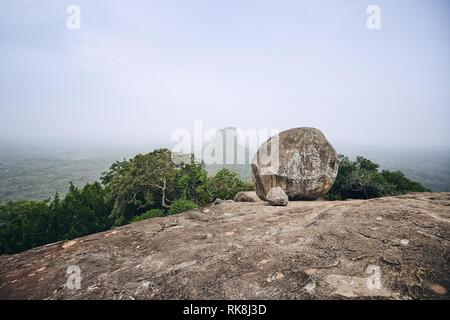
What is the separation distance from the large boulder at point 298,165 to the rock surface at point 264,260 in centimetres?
476

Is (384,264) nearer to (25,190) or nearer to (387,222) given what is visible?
(387,222)

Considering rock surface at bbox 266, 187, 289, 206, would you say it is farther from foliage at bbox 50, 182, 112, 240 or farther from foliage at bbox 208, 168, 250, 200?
foliage at bbox 50, 182, 112, 240

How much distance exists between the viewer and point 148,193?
22.6 m

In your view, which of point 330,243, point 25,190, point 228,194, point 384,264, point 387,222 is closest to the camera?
point 384,264

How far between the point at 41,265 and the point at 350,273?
8.42 meters

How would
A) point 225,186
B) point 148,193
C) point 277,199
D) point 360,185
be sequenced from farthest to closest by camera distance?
point 225,186
point 148,193
point 360,185
point 277,199

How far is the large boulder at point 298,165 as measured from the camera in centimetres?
1419

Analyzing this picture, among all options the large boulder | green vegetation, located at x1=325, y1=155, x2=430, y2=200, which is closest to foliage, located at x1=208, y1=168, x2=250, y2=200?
green vegetation, located at x1=325, y1=155, x2=430, y2=200

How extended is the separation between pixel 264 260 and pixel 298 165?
9285 millimetres

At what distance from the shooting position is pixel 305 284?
4.82 m

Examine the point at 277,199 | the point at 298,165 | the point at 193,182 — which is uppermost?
the point at 298,165

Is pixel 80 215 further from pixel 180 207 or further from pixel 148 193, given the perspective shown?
pixel 180 207

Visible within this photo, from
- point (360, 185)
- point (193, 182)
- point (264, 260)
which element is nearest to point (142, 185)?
point (193, 182)
